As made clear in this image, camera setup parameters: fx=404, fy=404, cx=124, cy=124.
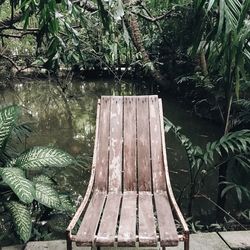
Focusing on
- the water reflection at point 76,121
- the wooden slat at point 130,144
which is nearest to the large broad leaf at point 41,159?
the wooden slat at point 130,144

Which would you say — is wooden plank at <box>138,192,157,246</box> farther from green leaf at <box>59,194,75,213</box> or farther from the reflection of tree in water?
the reflection of tree in water

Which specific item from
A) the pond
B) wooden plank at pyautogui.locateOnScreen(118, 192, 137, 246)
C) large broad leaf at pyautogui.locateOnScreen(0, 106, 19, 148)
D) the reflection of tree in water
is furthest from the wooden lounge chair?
the reflection of tree in water

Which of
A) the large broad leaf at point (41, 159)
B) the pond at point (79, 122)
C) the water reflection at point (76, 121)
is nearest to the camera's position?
the large broad leaf at point (41, 159)

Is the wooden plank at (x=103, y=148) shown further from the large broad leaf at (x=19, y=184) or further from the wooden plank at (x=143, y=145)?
the large broad leaf at (x=19, y=184)

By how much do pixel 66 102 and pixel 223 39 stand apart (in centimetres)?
833

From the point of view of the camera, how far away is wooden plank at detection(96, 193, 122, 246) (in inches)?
73.6

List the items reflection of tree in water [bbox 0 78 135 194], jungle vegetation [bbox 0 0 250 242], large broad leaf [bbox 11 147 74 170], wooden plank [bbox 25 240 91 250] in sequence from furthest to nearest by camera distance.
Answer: reflection of tree in water [bbox 0 78 135 194]
large broad leaf [bbox 11 147 74 170]
wooden plank [bbox 25 240 91 250]
jungle vegetation [bbox 0 0 250 242]

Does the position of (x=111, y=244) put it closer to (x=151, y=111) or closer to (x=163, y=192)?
(x=163, y=192)

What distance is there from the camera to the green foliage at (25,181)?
2.33 metres

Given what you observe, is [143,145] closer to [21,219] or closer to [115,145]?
[115,145]

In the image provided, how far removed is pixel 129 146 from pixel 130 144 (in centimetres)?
2

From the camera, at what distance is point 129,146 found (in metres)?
2.77

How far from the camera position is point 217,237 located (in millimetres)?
2539

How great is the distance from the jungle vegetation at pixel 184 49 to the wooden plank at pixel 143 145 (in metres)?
0.29
